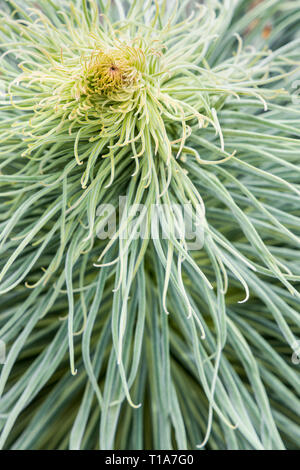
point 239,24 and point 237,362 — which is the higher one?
point 239,24

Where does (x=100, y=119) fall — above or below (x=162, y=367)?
above

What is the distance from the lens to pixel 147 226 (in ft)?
1.60

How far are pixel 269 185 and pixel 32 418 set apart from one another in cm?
43

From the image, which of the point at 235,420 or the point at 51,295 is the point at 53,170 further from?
the point at 235,420

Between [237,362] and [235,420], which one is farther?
[237,362]

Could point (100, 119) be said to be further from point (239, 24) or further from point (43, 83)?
point (239, 24)

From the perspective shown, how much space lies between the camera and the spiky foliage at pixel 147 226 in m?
0.48

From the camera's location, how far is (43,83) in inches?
20.2

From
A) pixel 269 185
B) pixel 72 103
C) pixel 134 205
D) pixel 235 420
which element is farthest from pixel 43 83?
pixel 235 420

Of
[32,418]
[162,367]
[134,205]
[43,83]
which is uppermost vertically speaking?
[43,83]

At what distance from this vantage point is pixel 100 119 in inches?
19.2

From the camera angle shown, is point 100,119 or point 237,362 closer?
point 100,119

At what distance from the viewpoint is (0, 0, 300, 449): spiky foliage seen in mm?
484
